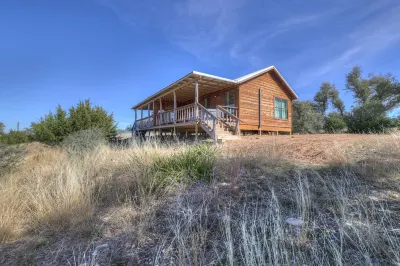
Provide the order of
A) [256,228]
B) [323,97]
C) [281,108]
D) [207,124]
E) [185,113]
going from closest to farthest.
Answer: [256,228]
[207,124]
[185,113]
[281,108]
[323,97]

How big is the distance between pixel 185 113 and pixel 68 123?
7617 millimetres

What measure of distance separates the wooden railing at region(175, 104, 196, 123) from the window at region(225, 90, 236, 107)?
9.64 ft

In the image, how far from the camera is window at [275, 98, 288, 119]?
639 inches

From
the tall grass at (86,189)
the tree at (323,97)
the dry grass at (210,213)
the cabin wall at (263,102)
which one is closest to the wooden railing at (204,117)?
the cabin wall at (263,102)

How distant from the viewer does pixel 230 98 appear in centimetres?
1446

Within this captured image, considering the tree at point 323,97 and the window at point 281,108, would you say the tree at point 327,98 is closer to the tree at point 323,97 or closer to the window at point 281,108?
the tree at point 323,97

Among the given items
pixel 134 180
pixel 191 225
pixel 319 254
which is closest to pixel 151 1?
pixel 134 180

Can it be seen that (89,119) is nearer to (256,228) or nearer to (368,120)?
(256,228)

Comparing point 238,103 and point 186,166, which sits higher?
point 238,103

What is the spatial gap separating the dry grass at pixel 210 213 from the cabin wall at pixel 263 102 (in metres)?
9.21

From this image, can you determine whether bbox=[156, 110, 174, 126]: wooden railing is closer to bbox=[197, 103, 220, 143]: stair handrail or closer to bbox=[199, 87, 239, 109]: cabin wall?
bbox=[199, 87, 239, 109]: cabin wall

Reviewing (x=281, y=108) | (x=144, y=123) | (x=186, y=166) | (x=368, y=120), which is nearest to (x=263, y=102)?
(x=281, y=108)

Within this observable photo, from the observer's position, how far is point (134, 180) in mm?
3834

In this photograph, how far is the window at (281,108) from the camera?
1622 centimetres
